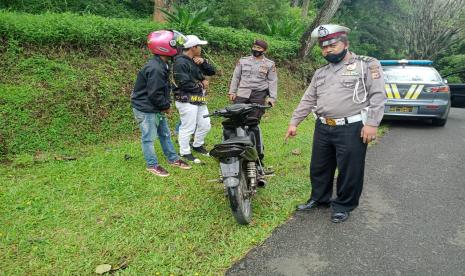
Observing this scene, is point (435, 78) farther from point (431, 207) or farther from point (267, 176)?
point (267, 176)

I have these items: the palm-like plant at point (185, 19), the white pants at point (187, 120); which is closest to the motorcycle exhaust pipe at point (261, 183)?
the white pants at point (187, 120)

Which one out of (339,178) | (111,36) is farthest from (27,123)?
(339,178)

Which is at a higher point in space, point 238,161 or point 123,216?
point 238,161

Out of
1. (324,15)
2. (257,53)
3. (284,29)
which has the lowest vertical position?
(257,53)

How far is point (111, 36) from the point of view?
708 cm

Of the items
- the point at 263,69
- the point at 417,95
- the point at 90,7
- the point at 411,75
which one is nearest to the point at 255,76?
the point at 263,69

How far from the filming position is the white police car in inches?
325

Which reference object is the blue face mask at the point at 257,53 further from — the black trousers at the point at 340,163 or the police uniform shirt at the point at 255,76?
the black trousers at the point at 340,163

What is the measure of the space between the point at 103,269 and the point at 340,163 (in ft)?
7.84

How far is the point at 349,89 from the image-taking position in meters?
3.65

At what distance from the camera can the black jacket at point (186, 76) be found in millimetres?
5191

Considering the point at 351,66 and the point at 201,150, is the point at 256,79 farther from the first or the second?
the point at 351,66

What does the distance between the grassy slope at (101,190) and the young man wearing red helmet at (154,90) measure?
1.41 feet

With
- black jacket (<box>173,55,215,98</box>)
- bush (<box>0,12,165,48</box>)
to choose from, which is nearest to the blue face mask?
black jacket (<box>173,55,215,98</box>)
